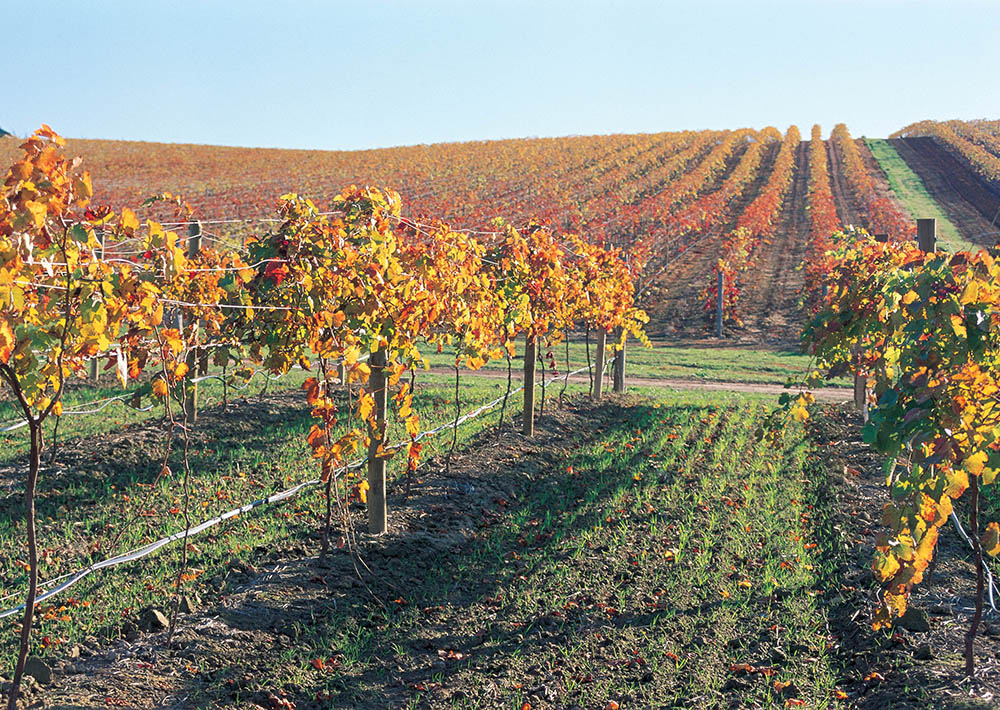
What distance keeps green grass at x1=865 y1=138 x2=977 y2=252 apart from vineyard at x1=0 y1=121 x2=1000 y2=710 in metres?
24.1

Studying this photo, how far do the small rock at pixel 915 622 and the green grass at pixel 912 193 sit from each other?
2657 cm

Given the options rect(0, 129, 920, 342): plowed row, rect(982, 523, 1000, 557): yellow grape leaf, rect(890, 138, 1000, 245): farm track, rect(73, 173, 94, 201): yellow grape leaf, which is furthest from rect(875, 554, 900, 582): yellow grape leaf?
rect(890, 138, 1000, 245): farm track

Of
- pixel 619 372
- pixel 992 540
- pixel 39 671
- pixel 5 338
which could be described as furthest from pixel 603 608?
pixel 619 372

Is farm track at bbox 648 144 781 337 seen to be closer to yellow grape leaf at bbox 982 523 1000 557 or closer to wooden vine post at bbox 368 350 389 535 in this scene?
wooden vine post at bbox 368 350 389 535

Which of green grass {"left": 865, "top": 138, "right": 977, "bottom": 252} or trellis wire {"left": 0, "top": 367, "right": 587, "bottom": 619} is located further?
green grass {"left": 865, "top": 138, "right": 977, "bottom": 252}

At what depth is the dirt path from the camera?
15.3m

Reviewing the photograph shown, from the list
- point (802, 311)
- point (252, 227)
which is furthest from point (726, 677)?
point (252, 227)

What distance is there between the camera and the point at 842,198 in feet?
138

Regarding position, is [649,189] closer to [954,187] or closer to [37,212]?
[954,187]

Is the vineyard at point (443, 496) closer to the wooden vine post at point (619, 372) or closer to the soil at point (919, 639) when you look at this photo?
the soil at point (919, 639)

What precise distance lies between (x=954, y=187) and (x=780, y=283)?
23.6 metres

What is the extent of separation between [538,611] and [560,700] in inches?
42.5

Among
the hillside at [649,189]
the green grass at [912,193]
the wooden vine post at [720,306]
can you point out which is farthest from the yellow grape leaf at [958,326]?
the green grass at [912,193]

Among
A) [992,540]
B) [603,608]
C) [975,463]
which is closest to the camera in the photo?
[975,463]
